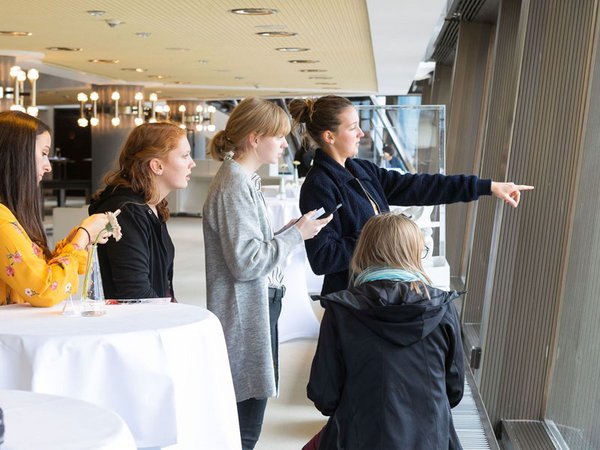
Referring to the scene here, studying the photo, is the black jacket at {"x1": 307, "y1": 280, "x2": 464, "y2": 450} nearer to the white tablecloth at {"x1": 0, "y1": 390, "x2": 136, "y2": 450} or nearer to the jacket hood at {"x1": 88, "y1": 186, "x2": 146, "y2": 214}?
the white tablecloth at {"x1": 0, "y1": 390, "x2": 136, "y2": 450}

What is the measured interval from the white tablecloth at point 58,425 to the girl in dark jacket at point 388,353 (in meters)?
0.82

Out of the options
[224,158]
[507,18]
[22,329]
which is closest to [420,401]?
[22,329]

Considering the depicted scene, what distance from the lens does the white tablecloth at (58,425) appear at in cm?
174

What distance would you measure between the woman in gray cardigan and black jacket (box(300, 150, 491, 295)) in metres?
0.19

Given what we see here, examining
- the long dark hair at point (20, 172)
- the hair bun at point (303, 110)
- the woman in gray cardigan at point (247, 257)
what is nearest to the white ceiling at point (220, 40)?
the hair bun at point (303, 110)

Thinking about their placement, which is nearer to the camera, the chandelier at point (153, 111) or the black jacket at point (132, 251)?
the black jacket at point (132, 251)

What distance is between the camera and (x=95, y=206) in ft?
11.0

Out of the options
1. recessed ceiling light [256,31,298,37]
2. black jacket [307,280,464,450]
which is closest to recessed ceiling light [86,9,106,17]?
recessed ceiling light [256,31,298,37]

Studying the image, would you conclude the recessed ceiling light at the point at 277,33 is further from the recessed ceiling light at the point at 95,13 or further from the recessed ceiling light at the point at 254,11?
the recessed ceiling light at the point at 95,13

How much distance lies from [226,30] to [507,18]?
4.18m

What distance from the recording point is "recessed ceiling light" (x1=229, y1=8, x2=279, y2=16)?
8508 millimetres

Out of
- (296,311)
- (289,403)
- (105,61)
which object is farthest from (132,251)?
(105,61)

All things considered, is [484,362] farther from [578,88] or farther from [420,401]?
[420,401]

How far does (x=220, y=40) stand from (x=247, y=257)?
8.10 m
